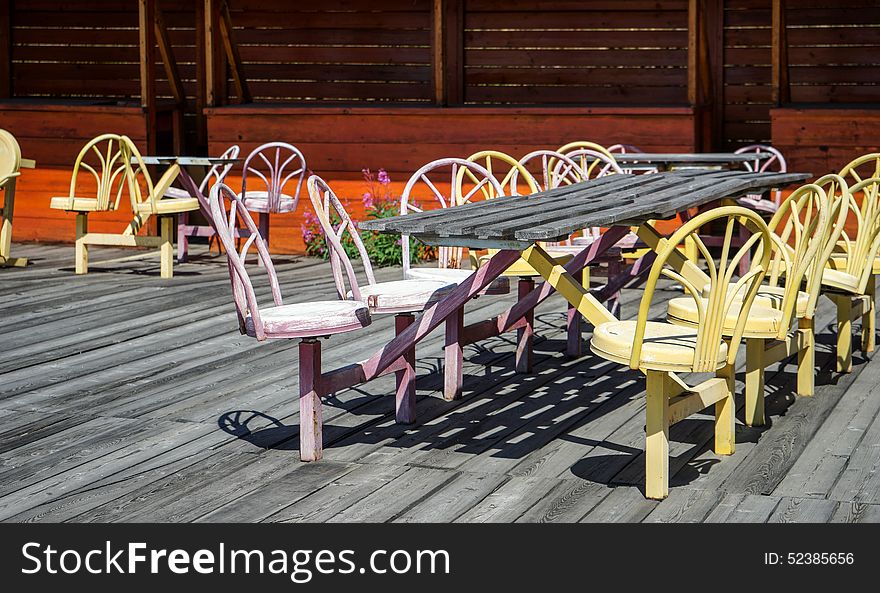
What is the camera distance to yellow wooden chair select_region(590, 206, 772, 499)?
316 centimetres

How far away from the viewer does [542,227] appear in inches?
126

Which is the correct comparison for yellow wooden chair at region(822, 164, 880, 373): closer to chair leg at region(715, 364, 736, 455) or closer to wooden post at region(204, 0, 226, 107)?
chair leg at region(715, 364, 736, 455)

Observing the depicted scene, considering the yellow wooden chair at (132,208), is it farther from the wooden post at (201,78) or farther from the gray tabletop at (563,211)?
the gray tabletop at (563,211)

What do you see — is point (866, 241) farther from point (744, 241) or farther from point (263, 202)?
point (263, 202)

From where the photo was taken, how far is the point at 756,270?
3.32 metres

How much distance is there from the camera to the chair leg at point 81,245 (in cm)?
757

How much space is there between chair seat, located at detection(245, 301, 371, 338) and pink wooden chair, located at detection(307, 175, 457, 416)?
19cm

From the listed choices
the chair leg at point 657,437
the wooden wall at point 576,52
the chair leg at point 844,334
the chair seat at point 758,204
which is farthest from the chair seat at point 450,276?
the wooden wall at point 576,52

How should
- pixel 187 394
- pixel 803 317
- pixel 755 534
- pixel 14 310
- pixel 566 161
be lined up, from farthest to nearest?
pixel 14 310 < pixel 566 161 < pixel 187 394 < pixel 803 317 < pixel 755 534

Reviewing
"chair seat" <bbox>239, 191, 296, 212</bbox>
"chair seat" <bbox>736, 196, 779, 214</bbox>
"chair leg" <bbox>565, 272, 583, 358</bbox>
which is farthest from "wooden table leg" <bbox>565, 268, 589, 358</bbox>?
"chair seat" <bbox>239, 191, 296, 212</bbox>

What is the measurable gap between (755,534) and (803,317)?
1.32 metres

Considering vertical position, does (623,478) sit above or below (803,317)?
below

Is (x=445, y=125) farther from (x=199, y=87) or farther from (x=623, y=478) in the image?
(x=623, y=478)

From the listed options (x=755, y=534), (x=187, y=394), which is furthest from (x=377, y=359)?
(x=755, y=534)
